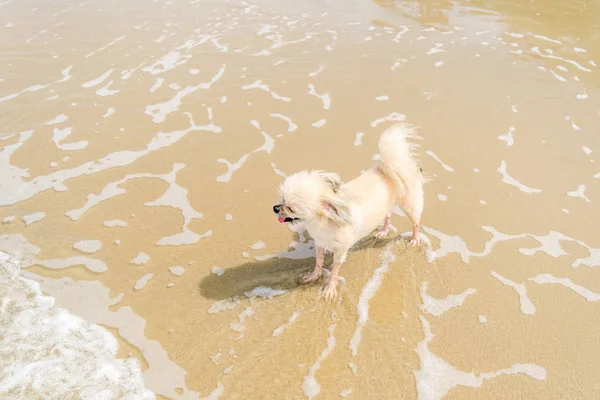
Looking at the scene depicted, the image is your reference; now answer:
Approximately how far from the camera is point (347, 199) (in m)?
4.14

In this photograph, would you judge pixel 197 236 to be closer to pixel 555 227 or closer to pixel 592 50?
pixel 555 227

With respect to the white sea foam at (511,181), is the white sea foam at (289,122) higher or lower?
higher

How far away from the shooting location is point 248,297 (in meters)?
4.63

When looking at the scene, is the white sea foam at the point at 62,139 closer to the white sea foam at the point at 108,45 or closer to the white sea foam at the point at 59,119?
the white sea foam at the point at 59,119

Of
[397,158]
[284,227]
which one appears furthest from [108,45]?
[397,158]

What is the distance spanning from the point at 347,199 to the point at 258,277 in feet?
5.02

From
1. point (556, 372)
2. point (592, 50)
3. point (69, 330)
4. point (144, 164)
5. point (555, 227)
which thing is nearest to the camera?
point (556, 372)

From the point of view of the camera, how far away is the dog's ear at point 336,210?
382 centimetres

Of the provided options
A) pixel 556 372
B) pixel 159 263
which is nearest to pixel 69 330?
pixel 159 263

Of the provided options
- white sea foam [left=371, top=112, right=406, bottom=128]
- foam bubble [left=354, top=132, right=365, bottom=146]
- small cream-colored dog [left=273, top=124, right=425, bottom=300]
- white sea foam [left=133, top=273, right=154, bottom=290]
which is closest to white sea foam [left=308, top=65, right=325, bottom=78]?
white sea foam [left=371, top=112, right=406, bottom=128]

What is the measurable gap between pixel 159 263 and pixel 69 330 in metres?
1.20

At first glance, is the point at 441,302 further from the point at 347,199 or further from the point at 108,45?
the point at 108,45

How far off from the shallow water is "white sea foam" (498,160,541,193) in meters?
→ 0.03

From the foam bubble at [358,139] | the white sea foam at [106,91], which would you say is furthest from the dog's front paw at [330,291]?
the white sea foam at [106,91]
